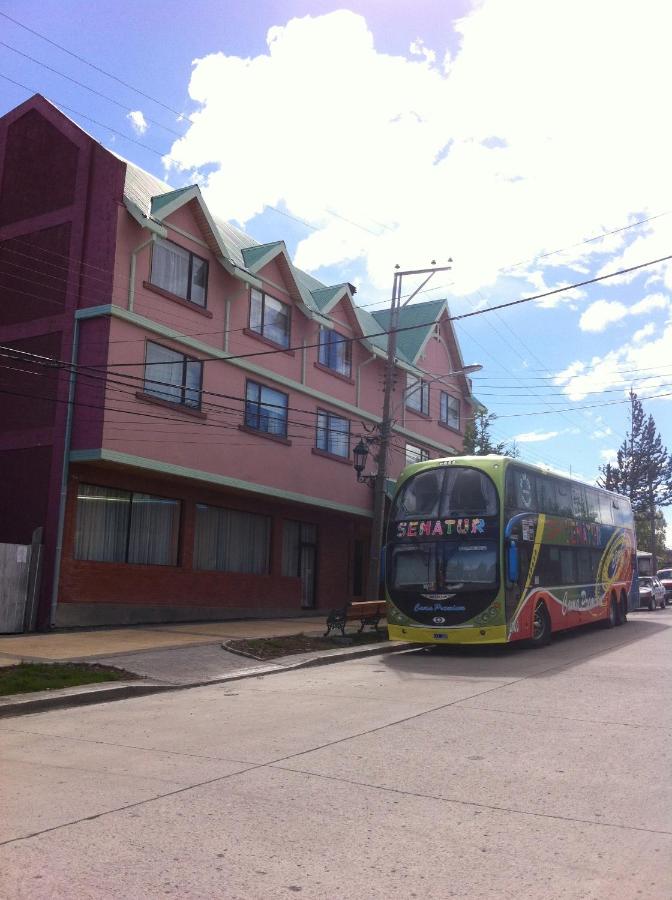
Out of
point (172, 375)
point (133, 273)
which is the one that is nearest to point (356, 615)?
point (172, 375)

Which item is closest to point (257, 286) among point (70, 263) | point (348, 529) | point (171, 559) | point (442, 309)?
point (70, 263)

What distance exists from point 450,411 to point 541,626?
18.6m

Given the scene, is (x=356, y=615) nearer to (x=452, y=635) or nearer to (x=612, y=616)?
(x=452, y=635)

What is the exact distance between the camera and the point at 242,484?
2262 cm

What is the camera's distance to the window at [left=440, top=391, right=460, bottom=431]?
3491 cm

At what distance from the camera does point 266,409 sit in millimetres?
24172

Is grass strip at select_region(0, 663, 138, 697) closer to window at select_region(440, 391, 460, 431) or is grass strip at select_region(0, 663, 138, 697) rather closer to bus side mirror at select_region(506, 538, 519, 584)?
bus side mirror at select_region(506, 538, 519, 584)

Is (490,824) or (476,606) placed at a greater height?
(476,606)

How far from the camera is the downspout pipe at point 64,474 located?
18.3m

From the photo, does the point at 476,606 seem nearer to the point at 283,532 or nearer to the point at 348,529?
the point at 283,532

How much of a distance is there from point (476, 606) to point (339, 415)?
12834 mm

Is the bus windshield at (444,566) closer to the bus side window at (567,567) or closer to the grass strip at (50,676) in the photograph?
the bus side window at (567,567)

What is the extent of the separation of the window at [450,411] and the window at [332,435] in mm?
7625

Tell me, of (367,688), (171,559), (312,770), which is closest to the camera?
(312,770)
